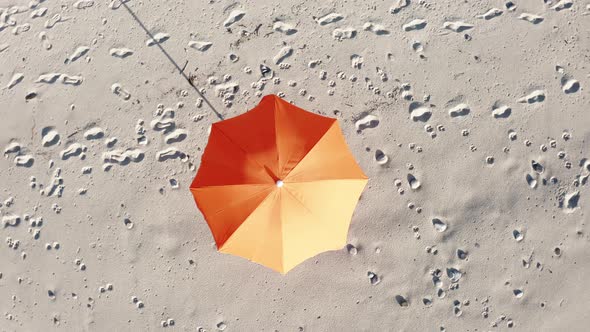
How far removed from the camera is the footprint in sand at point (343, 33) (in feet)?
18.6

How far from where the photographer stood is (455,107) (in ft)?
18.1

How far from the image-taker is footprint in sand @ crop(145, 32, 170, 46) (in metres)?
5.74

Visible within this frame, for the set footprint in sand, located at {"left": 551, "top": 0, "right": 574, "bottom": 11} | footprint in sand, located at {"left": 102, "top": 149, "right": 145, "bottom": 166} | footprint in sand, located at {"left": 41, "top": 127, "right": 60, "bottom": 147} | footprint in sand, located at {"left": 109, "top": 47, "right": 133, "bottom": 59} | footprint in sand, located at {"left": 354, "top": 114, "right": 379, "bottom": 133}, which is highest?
footprint in sand, located at {"left": 551, "top": 0, "right": 574, "bottom": 11}

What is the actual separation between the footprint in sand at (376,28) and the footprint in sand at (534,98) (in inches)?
79.0

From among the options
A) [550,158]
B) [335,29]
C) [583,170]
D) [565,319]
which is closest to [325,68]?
[335,29]

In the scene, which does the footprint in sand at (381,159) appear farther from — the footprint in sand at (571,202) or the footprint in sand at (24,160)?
the footprint in sand at (24,160)

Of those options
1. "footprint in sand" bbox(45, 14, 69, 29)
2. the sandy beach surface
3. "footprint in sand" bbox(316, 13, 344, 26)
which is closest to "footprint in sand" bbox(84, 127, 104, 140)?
the sandy beach surface

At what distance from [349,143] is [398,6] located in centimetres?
199

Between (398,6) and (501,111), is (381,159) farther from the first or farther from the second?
(398,6)

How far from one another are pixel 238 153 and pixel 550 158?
4.04 meters

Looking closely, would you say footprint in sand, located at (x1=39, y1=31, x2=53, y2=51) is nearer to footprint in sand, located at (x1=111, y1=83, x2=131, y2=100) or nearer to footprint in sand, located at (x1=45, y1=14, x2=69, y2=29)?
footprint in sand, located at (x1=45, y1=14, x2=69, y2=29)

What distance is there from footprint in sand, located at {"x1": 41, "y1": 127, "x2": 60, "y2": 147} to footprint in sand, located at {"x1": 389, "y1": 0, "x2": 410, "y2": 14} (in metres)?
4.87

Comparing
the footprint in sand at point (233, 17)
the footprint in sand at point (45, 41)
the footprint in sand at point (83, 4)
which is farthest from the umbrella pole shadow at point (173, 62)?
the footprint in sand at point (45, 41)

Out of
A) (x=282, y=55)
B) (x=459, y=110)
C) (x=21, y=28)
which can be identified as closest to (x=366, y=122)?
(x=459, y=110)
